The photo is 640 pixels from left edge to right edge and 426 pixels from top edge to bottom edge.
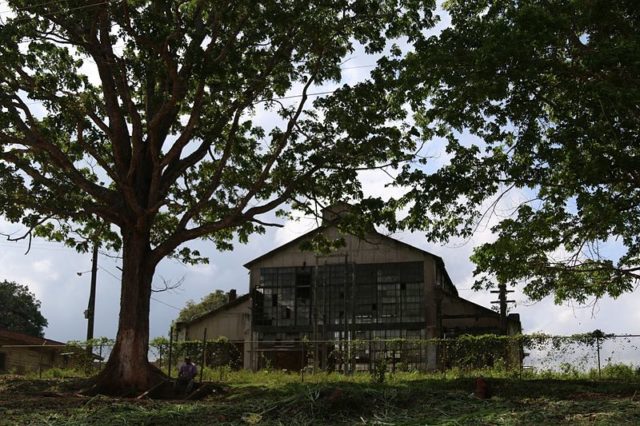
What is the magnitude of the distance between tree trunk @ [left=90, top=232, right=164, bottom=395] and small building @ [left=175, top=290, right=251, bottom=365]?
67.1 feet

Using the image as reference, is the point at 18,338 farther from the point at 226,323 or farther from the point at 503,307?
the point at 503,307

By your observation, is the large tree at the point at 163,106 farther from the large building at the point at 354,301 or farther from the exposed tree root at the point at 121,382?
the large building at the point at 354,301

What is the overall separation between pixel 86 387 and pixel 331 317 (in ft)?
68.1

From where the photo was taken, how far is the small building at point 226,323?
4228cm

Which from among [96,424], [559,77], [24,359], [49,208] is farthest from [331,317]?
[96,424]

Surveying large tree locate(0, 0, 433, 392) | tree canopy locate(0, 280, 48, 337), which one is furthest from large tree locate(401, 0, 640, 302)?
tree canopy locate(0, 280, 48, 337)

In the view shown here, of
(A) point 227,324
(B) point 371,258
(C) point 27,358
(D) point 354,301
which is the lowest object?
(C) point 27,358

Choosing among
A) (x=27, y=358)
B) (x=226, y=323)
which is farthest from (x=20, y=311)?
(x=226, y=323)

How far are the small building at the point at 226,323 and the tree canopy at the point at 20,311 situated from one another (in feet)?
65.8

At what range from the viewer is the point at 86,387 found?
20.9 m

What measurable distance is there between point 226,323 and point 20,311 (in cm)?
2425

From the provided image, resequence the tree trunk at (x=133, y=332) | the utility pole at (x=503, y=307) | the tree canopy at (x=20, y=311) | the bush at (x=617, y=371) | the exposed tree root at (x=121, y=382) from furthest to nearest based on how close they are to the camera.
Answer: the tree canopy at (x=20, y=311), the utility pole at (x=503, y=307), the bush at (x=617, y=371), the tree trunk at (x=133, y=332), the exposed tree root at (x=121, y=382)

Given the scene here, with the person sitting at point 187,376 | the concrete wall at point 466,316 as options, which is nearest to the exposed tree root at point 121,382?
the person sitting at point 187,376

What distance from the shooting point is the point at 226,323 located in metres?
43.0
